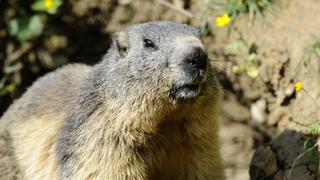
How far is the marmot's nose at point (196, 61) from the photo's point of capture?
14.9 feet

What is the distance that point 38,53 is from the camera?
28.5ft

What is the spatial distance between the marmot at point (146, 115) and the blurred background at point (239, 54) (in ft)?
2.23

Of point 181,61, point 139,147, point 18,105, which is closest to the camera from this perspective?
point 181,61

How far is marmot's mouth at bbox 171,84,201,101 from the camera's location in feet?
15.3

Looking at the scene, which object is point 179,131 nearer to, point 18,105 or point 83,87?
point 83,87

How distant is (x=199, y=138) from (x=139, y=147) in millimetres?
525

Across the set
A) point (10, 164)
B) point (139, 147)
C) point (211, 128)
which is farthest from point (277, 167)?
point (10, 164)

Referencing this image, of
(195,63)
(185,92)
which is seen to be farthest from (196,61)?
(185,92)

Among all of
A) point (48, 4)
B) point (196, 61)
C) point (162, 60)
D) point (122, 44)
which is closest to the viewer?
point (196, 61)

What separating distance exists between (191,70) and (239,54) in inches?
111

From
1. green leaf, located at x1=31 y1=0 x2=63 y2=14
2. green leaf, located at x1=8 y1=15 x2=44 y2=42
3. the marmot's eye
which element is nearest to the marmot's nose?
the marmot's eye

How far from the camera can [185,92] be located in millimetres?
4660

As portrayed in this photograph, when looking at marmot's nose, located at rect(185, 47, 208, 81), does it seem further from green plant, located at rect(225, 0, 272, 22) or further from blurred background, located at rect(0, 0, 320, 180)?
green plant, located at rect(225, 0, 272, 22)

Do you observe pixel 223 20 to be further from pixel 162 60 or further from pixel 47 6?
pixel 47 6
